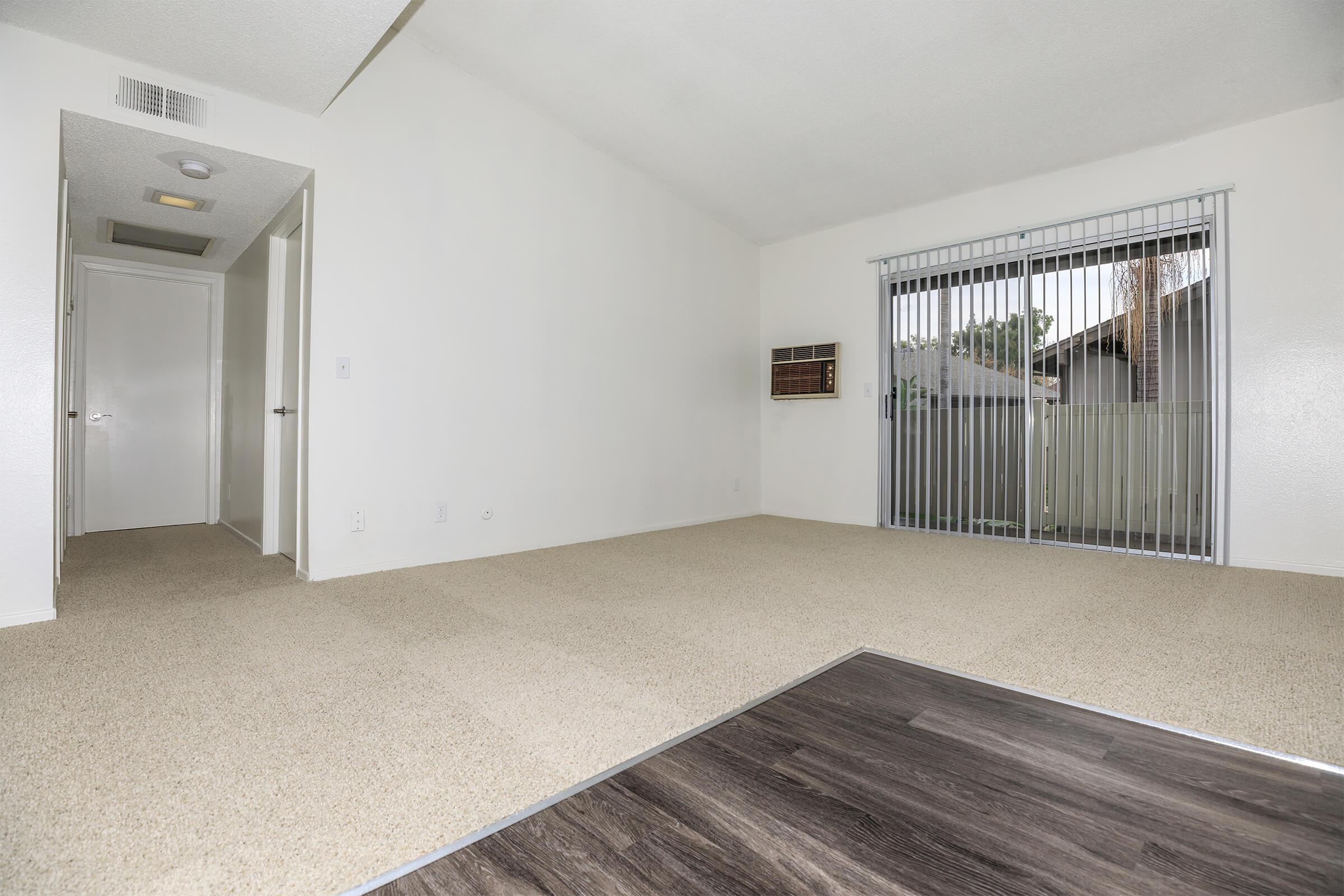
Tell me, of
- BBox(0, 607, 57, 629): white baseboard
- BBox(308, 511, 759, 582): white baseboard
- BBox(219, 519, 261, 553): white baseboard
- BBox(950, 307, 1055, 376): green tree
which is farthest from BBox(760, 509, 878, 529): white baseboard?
BBox(0, 607, 57, 629): white baseboard

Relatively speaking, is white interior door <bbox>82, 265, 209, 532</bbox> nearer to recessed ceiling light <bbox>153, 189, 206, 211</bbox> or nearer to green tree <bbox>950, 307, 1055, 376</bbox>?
recessed ceiling light <bbox>153, 189, 206, 211</bbox>

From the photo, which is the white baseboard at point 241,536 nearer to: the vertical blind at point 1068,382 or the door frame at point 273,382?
the door frame at point 273,382

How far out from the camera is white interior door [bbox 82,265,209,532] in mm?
5105

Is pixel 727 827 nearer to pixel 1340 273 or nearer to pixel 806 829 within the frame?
pixel 806 829

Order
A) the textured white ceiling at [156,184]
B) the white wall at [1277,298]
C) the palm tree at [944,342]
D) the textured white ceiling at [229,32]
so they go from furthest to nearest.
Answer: the palm tree at [944,342]
the white wall at [1277,298]
the textured white ceiling at [156,184]
the textured white ceiling at [229,32]

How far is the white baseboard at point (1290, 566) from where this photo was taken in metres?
3.73

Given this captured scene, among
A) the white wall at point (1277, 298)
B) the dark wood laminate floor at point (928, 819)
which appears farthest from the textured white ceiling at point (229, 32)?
the white wall at point (1277, 298)

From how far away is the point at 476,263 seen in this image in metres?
4.16

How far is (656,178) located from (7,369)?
→ 166 inches

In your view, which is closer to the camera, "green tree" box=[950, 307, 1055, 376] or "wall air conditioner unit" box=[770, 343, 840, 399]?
"green tree" box=[950, 307, 1055, 376]

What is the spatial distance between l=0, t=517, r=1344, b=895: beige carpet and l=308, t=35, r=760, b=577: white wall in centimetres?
55

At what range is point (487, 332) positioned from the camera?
420 centimetres

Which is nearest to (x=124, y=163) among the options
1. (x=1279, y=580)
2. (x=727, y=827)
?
(x=727, y=827)

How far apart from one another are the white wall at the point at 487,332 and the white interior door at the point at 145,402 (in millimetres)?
2929
